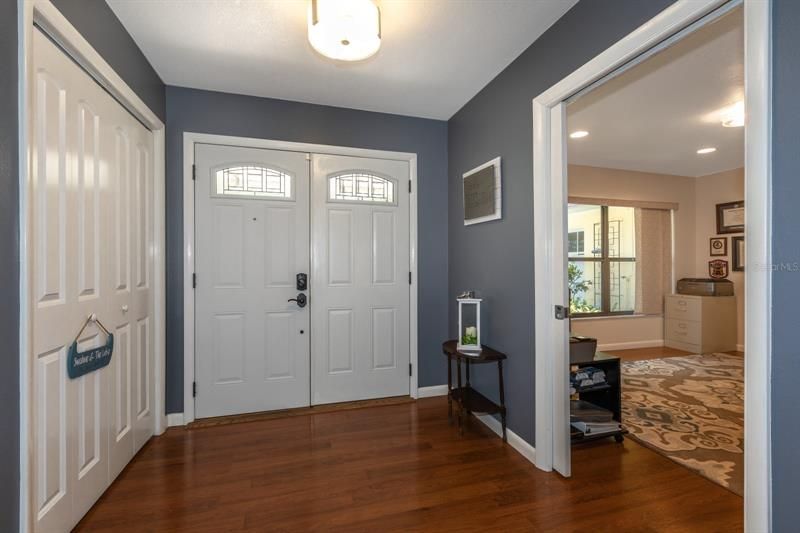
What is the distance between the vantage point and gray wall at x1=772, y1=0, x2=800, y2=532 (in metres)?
1.08

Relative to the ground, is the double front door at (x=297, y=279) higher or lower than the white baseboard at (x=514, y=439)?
higher

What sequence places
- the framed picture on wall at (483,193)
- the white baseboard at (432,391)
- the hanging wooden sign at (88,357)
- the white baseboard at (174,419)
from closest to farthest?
the hanging wooden sign at (88,357) < the framed picture on wall at (483,193) < the white baseboard at (174,419) < the white baseboard at (432,391)

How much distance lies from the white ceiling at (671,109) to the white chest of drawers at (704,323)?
6.03ft

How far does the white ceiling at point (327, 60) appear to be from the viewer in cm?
197

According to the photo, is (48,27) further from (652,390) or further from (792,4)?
(652,390)

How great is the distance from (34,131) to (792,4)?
98.5 inches

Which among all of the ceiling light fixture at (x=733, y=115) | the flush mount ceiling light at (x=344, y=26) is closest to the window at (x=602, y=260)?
the ceiling light fixture at (x=733, y=115)

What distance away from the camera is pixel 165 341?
8.85 ft

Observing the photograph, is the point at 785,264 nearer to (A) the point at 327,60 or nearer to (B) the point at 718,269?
(A) the point at 327,60

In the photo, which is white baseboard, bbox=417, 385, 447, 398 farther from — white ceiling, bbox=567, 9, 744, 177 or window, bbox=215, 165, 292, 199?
white ceiling, bbox=567, 9, 744, 177

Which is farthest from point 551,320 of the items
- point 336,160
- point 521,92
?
point 336,160

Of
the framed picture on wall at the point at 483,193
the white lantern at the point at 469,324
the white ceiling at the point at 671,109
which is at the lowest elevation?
the white lantern at the point at 469,324

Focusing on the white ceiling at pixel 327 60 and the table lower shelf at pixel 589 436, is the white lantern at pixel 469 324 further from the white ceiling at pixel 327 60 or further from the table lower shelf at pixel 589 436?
the white ceiling at pixel 327 60

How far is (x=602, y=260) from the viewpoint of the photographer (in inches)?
208
